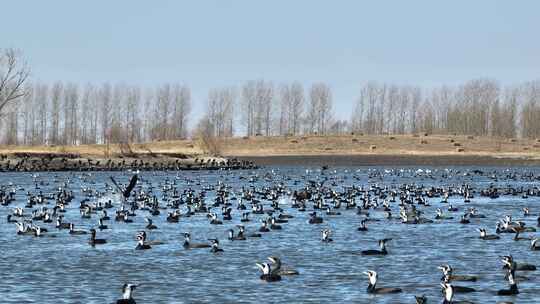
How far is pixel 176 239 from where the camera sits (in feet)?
153

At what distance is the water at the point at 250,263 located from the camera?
30250 mm

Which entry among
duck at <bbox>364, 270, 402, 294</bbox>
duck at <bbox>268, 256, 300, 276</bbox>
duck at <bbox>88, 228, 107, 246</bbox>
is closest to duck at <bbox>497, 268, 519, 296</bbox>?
duck at <bbox>364, 270, 402, 294</bbox>

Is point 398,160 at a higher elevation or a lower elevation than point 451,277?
higher

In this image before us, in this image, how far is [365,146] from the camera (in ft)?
607

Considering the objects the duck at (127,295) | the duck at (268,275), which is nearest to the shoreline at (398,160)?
the duck at (268,275)

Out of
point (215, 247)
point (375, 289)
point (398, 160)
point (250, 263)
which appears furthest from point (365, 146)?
point (375, 289)

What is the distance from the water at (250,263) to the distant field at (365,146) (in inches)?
4611

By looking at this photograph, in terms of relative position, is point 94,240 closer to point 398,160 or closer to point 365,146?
point 398,160

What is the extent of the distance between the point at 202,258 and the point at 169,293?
8574 mm

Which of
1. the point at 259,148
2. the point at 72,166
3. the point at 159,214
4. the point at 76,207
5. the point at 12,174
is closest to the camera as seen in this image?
the point at 159,214

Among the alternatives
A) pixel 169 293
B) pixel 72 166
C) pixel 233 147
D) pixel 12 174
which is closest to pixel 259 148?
pixel 233 147

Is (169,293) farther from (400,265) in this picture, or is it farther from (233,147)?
(233,147)

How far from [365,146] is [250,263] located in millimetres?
148276

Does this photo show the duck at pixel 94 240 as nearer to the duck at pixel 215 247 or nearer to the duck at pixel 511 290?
the duck at pixel 215 247
